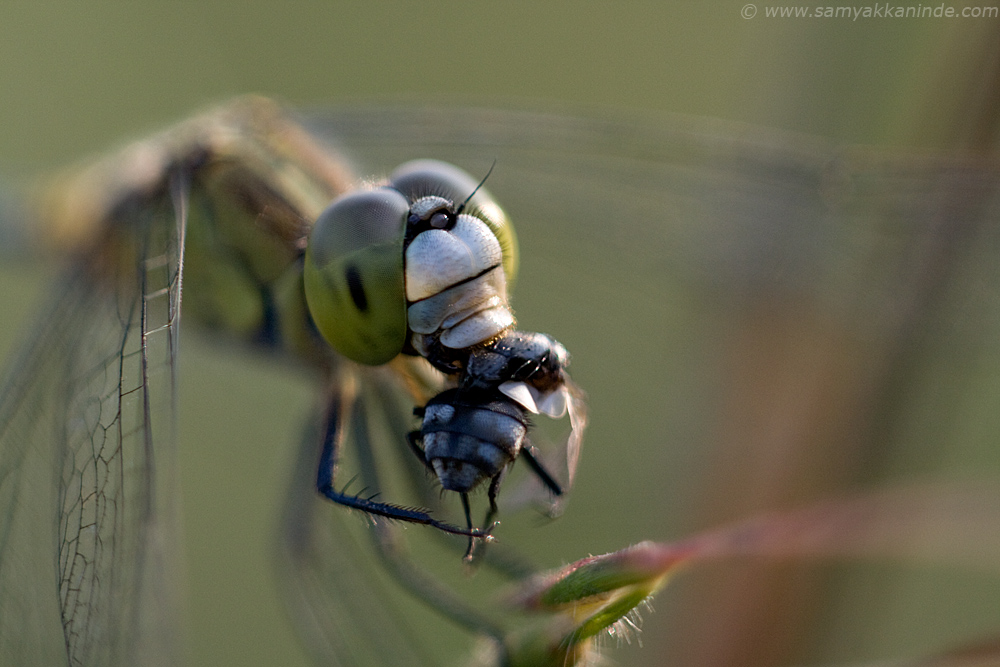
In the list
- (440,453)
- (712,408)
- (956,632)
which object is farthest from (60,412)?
(956,632)

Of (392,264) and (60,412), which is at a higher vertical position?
(392,264)

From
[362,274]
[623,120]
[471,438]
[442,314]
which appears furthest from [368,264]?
[623,120]

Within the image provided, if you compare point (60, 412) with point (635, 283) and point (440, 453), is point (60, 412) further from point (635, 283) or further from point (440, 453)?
point (635, 283)

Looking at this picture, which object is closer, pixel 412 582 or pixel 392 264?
pixel 392 264

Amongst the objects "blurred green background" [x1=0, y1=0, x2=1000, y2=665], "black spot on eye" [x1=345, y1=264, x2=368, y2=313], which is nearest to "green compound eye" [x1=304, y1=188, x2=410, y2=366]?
"black spot on eye" [x1=345, y1=264, x2=368, y2=313]

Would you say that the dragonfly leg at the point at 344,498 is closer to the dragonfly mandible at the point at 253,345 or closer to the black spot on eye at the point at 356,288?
the dragonfly mandible at the point at 253,345

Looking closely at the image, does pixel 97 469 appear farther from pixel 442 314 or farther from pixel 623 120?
pixel 623 120

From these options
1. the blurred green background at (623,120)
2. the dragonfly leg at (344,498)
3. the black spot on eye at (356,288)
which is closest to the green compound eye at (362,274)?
the black spot on eye at (356,288)
